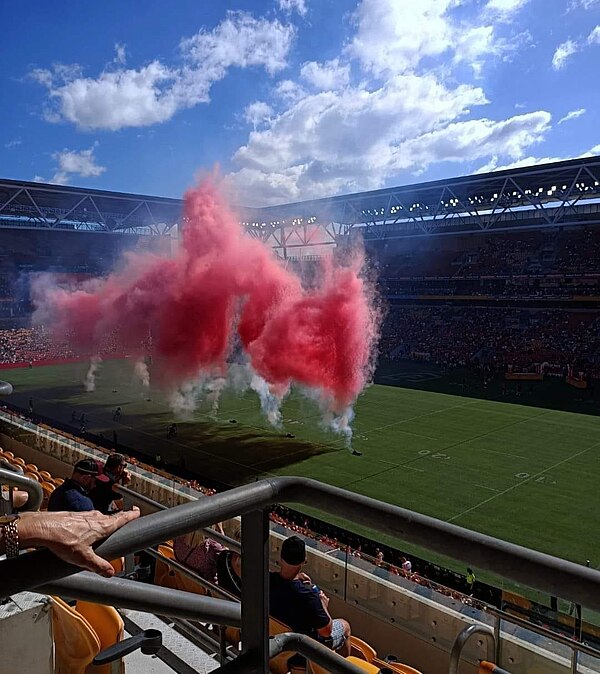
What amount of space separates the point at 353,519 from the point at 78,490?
3.63 meters

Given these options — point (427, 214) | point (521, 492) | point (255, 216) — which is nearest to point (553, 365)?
point (427, 214)

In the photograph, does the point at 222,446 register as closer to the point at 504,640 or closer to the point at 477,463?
the point at 477,463

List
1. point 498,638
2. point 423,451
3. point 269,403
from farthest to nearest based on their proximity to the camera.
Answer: point 269,403 → point 423,451 → point 498,638

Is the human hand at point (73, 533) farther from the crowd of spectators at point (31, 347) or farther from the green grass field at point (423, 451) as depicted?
the crowd of spectators at point (31, 347)

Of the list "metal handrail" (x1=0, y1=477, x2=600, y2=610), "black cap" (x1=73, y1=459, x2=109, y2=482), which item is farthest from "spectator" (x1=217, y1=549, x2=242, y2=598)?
"metal handrail" (x1=0, y1=477, x2=600, y2=610)

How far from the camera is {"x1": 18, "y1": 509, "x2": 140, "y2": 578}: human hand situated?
49.8 inches

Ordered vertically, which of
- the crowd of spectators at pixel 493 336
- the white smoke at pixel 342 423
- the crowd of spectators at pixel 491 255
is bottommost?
the white smoke at pixel 342 423

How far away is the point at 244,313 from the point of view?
2594cm

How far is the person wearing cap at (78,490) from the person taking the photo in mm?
4352

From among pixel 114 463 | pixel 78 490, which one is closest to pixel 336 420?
pixel 114 463

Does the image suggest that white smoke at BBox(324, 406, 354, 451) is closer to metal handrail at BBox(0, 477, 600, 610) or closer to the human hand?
metal handrail at BBox(0, 477, 600, 610)

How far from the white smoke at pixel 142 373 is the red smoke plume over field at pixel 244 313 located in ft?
14.6

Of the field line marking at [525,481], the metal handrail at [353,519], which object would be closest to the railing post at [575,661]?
the metal handrail at [353,519]

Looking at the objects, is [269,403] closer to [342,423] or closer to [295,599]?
[342,423]
